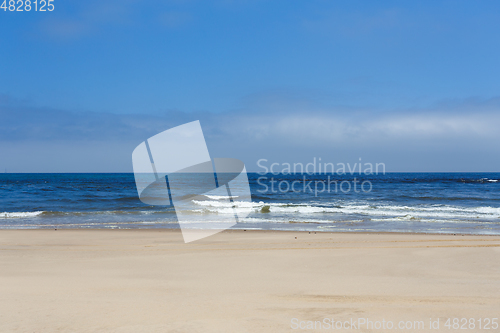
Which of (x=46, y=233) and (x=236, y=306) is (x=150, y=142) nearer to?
(x=236, y=306)

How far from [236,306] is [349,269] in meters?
2.66

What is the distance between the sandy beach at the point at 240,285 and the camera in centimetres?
362

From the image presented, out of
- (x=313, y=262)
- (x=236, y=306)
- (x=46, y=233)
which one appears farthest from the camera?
(x=46, y=233)

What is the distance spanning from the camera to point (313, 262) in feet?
21.0

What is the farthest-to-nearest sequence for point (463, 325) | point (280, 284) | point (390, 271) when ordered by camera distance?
1. point (390, 271)
2. point (280, 284)
3. point (463, 325)

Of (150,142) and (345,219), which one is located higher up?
(150,142)

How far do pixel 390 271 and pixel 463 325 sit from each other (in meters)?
2.22

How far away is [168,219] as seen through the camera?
15.1 meters

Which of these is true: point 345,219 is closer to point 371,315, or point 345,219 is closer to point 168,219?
point 168,219

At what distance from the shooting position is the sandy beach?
11.9 feet

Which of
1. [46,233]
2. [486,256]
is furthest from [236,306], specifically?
[46,233]

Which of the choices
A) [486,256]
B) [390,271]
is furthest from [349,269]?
[486,256]

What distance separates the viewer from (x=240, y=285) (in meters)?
4.88

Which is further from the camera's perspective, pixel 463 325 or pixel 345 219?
pixel 345 219
